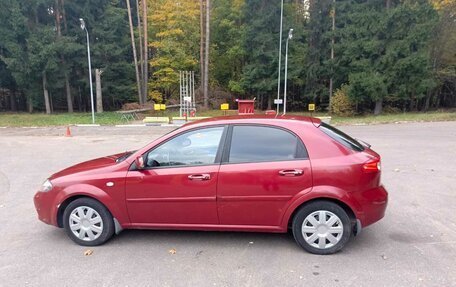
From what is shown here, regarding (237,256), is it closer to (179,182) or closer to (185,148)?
(179,182)

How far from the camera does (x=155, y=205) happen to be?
4.13 metres

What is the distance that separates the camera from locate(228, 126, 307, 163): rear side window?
154 inches

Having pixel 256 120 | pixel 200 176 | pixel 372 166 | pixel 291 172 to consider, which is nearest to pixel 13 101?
pixel 200 176

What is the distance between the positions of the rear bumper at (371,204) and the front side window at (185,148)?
182 cm

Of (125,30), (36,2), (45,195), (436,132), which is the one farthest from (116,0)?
(45,195)

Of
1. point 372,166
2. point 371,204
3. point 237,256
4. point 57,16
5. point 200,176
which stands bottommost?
point 237,256

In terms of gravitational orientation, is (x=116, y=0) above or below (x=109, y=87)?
above

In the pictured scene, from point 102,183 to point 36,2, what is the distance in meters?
32.8

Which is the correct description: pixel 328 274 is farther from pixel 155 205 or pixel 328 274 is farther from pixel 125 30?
pixel 125 30

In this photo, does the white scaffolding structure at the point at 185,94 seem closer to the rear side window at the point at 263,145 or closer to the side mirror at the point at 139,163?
the side mirror at the point at 139,163

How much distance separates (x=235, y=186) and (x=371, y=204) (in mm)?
1584

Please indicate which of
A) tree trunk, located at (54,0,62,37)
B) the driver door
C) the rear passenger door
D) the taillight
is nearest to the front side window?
the driver door

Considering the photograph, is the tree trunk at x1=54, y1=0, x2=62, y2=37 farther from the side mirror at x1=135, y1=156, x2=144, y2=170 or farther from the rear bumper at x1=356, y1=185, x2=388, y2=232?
the rear bumper at x1=356, y1=185, x2=388, y2=232

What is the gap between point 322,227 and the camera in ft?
12.7
